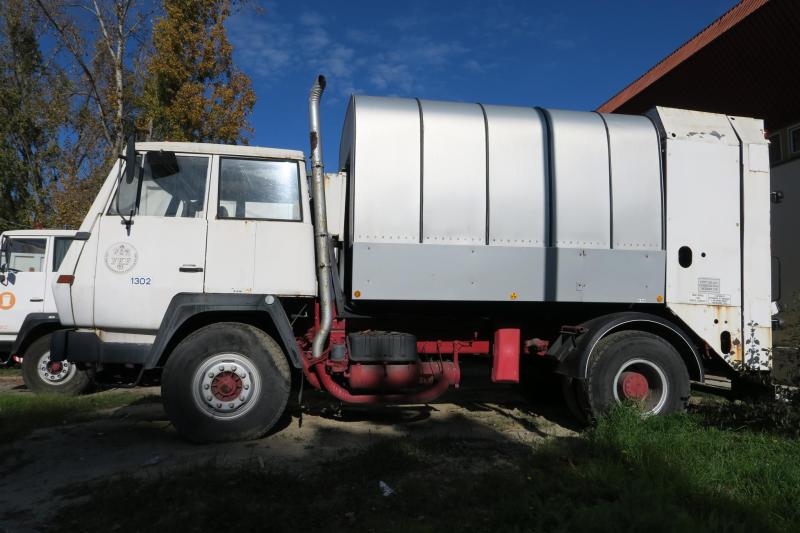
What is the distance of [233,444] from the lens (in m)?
4.64

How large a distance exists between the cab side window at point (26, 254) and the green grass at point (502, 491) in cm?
539

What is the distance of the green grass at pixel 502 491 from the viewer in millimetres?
3086

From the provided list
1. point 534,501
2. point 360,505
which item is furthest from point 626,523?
point 360,505

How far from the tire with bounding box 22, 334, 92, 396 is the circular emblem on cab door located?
11.1 feet

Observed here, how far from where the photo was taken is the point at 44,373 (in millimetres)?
7160

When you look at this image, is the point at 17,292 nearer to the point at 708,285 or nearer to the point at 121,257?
the point at 121,257

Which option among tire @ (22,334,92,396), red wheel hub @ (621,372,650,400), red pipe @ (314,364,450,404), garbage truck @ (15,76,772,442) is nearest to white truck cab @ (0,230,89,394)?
tire @ (22,334,92,396)

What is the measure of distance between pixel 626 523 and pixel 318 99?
14.2 feet

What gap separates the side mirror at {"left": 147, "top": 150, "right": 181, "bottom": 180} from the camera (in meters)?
4.77

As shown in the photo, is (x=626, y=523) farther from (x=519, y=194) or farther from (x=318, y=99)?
(x=318, y=99)

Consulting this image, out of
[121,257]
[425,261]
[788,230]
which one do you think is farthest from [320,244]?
[788,230]

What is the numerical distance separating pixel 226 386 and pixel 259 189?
183 cm

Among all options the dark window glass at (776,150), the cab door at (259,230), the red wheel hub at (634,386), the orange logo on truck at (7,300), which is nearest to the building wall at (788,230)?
the dark window glass at (776,150)

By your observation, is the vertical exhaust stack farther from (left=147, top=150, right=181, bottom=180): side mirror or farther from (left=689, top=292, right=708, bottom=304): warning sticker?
(left=689, top=292, right=708, bottom=304): warning sticker
